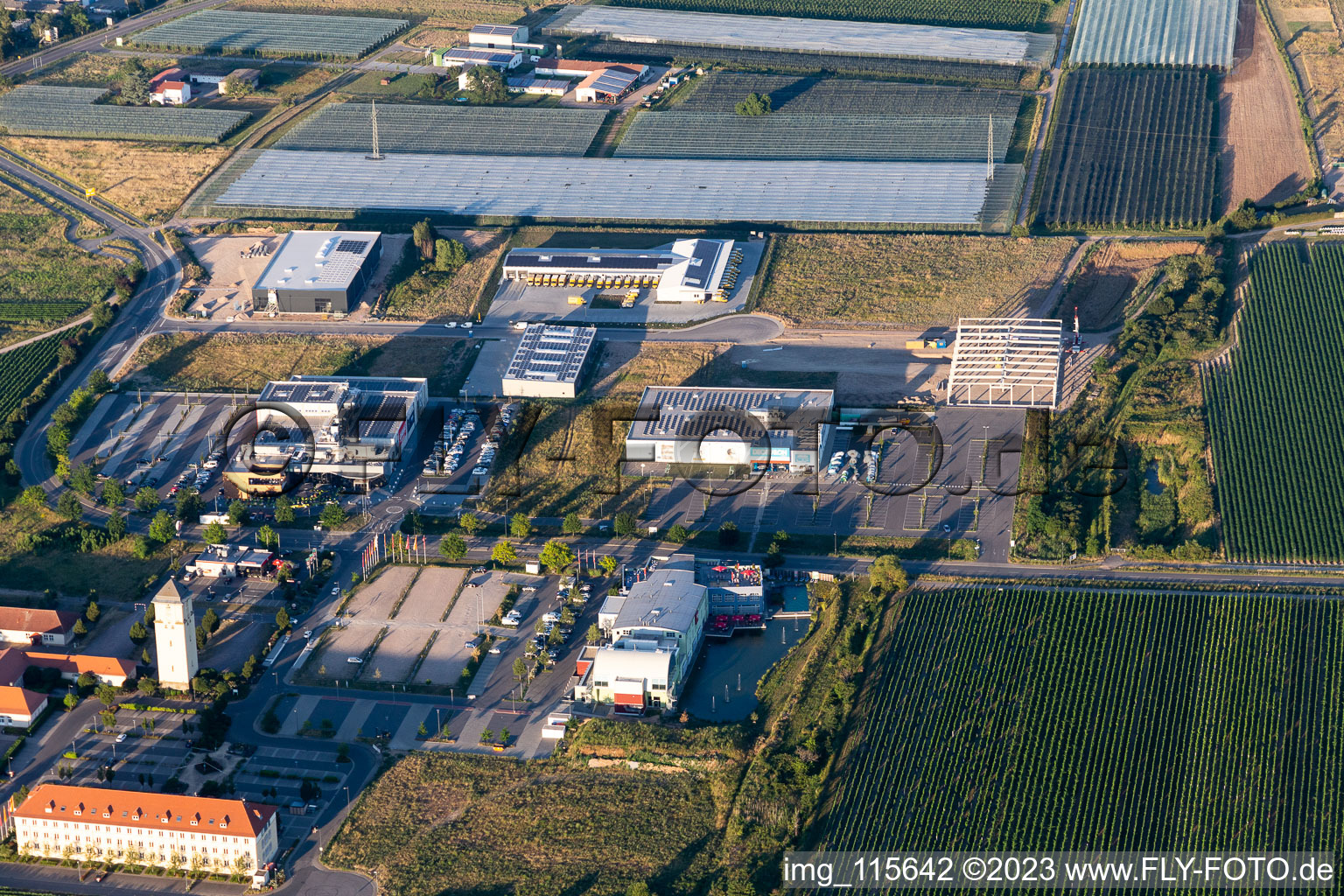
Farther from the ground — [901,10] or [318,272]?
[901,10]

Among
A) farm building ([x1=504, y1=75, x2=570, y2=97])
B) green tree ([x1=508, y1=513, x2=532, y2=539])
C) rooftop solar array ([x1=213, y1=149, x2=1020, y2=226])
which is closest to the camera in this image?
green tree ([x1=508, y1=513, x2=532, y2=539])

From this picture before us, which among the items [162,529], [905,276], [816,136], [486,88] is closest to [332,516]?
[162,529]

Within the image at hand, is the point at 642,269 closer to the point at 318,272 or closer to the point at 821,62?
the point at 318,272

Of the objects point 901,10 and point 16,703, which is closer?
point 16,703

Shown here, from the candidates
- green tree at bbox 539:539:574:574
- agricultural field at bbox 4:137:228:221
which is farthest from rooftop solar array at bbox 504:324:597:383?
agricultural field at bbox 4:137:228:221

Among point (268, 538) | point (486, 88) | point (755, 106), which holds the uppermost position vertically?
point (486, 88)

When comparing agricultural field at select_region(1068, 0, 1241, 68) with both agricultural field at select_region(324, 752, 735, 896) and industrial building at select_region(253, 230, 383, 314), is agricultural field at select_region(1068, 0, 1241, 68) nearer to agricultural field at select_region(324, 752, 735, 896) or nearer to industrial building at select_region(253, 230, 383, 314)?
industrial building at select_region(253, 230, 383, 314)

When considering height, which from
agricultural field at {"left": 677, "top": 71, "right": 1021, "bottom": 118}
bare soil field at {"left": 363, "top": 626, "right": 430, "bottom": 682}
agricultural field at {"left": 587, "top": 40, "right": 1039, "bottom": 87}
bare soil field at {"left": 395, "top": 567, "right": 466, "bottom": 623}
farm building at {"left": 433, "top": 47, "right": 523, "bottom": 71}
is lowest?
bare soil field at {"left": 395, "top": 567, "right": 466, "bottom": 623}
